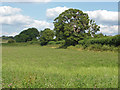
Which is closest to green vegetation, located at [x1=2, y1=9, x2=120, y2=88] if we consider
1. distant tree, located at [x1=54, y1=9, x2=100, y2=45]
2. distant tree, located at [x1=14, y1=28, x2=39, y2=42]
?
distant tree, located at [x1=54, y1=9, x2=100, y2=45]

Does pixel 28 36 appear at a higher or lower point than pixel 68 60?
higher

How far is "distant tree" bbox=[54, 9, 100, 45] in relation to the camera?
138 ft

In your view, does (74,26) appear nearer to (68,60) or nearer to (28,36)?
(68,60)

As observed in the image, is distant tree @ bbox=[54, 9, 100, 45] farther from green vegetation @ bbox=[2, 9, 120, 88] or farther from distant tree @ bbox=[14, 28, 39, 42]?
distant tree @ bbox=[14, 28, 39, 42]

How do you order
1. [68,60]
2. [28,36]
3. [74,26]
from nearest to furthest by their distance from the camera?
[68,60] → [74,26] → [28,36]

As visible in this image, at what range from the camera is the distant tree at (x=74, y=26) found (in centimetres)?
4209

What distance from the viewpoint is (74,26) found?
42.9 metres

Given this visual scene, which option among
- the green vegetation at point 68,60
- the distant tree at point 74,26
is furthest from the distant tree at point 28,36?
the distant tree at point 74,26

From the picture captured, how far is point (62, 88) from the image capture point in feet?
17.4

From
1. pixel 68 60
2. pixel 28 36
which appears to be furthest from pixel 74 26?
pixel 28 36

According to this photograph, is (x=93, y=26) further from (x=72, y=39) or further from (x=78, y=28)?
(x=72, y=39)

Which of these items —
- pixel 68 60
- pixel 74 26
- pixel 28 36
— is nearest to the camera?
pixel 68 60

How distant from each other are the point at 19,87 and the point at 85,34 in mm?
39062

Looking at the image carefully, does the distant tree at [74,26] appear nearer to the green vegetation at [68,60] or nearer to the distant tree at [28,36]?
the green vegetation at [68,60]
